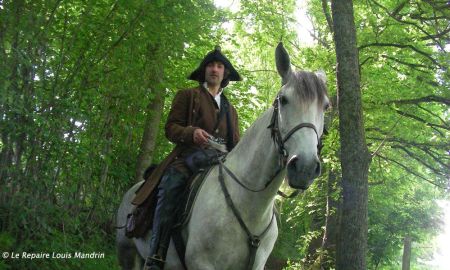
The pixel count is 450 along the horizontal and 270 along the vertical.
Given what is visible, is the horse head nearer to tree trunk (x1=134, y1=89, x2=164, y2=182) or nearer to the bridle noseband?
the bridle noseband

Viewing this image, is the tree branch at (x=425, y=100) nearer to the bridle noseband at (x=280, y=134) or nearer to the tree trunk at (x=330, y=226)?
the tree trunk at (x=330, y=226)

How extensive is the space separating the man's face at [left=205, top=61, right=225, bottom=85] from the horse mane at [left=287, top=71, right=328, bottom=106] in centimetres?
152

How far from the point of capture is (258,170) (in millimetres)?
3830

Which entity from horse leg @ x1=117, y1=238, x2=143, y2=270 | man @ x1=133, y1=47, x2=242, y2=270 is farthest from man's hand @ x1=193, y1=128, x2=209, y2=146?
horse leg @ x1=117, y1=238, x2=143, y2=270

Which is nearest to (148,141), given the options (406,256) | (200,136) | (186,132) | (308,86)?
(186,132)

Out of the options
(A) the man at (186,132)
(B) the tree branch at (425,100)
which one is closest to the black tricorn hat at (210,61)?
(A) the man at (186,132)

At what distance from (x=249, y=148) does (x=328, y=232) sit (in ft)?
29.0

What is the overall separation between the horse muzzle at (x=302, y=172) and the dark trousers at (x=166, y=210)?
1628mm

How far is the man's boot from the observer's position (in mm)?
Answer: 4258

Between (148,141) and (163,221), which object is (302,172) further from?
(148,141)

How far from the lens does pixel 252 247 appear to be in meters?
3.76

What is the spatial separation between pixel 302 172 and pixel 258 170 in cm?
83

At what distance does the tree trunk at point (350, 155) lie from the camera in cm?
659

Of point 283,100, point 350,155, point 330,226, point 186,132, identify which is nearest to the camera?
point 283,100
